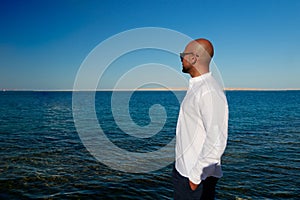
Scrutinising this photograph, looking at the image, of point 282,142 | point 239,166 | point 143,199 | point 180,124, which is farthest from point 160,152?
point 180,124

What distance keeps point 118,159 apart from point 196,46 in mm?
10181

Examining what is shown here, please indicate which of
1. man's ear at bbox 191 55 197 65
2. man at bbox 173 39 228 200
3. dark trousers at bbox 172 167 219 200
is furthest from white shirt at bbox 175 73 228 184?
man's ear at bbox 191 55 197 65

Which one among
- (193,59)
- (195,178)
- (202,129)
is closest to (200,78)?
(193,59)

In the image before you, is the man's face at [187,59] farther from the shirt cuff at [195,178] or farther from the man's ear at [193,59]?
the shirt cuff at [195,178]

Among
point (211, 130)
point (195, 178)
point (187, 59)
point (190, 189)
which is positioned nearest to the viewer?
point (211, 130)

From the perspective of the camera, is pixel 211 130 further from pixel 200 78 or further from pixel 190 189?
pixel 190 189

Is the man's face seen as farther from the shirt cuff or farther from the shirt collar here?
the shirt cuff

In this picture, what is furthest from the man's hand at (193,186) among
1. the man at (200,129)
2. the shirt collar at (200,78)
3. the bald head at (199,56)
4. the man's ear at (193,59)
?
the man's ear at (193,59)

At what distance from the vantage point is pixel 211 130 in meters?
2.97

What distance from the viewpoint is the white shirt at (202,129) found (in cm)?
297

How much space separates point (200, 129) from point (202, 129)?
0.03 metres

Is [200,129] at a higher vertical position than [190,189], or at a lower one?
higher

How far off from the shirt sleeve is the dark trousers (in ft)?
0.77

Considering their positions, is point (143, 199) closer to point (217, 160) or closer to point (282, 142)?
point (217, 160)
